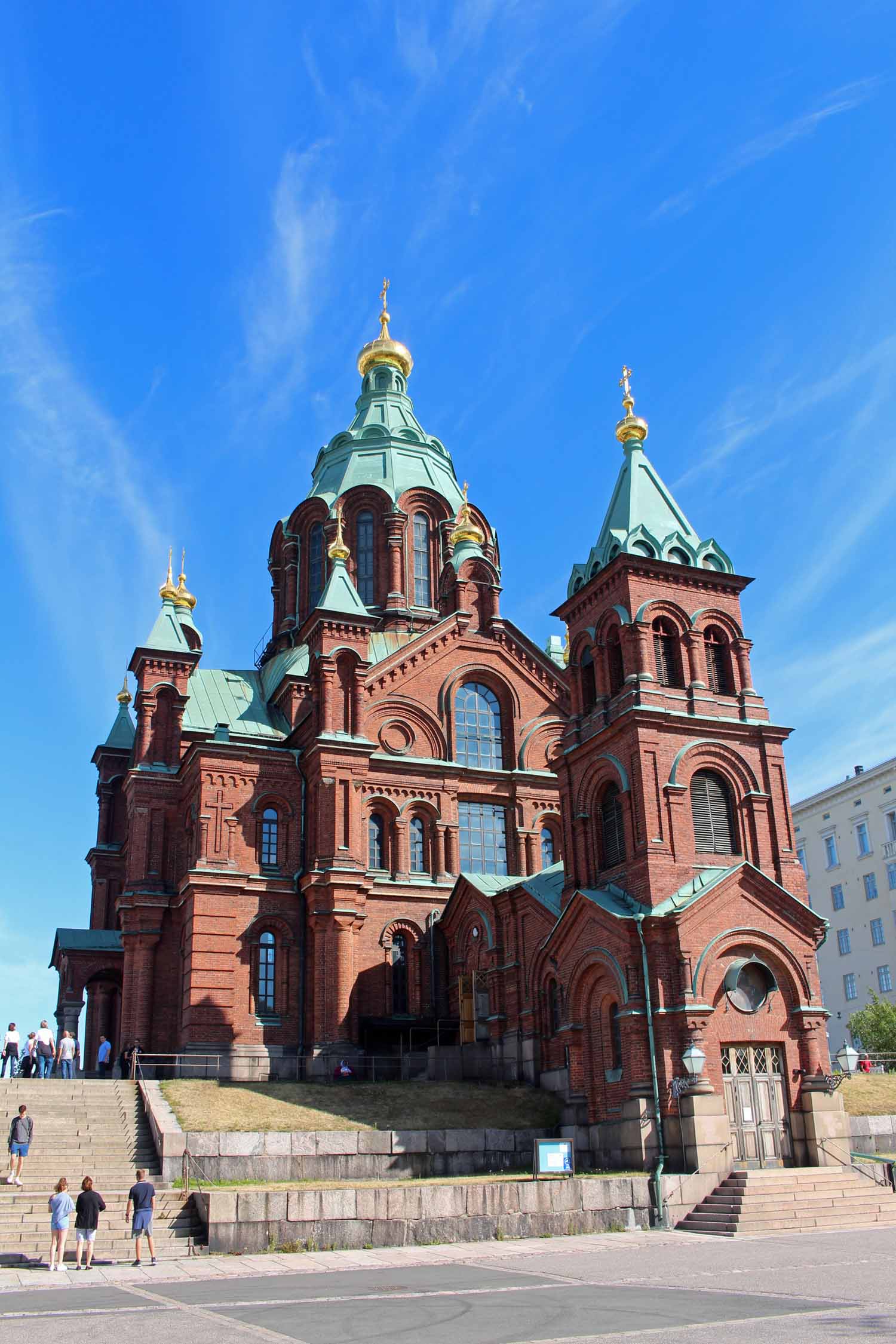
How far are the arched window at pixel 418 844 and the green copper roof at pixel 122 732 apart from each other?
13763 millimetres

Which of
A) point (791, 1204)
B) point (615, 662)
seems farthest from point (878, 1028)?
point (791, 1204)

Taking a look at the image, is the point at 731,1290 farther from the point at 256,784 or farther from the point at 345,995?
the point at 256,784

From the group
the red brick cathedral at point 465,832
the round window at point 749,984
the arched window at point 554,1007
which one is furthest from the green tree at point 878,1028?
the round window at point 749,984

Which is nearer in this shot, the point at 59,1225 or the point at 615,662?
the point at 59,1225

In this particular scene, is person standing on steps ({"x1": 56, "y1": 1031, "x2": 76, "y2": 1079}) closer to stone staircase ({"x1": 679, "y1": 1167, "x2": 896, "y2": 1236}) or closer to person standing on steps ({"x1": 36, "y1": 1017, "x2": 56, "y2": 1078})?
person standing on steps ({"x1": 36, "y1": 1017, "x2": 56, "y2": 1078})

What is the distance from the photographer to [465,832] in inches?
1519

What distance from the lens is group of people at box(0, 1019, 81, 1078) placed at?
3123cm

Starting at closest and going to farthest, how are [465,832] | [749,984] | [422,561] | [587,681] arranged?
[749,984], [587,681], [465,832], [422,561]

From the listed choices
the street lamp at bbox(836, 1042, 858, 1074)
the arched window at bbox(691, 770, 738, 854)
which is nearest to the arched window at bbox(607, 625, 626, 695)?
the arched window at bbox(691, 770, 738, 854)

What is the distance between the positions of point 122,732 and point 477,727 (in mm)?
15408

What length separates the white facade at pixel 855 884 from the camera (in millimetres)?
53875

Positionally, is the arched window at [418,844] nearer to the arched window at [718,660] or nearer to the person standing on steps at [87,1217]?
the arched window at [718,660]

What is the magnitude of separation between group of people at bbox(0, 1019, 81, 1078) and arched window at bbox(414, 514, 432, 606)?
20.7 m

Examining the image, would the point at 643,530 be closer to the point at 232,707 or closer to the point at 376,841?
the point at 376,841
